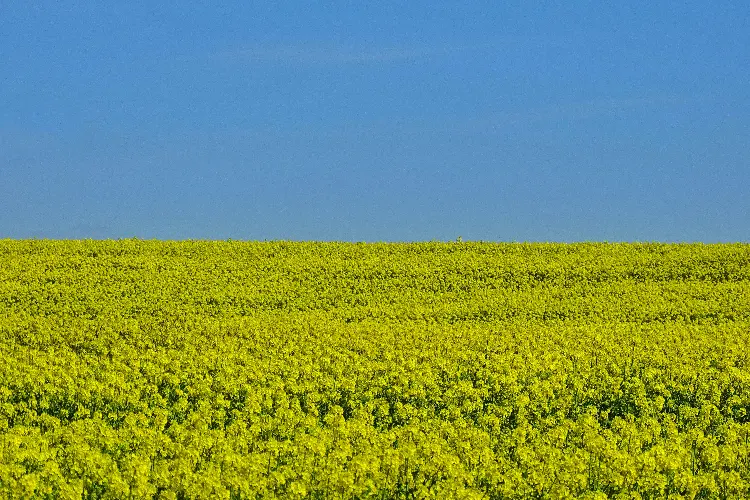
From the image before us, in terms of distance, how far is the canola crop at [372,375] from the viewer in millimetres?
9734

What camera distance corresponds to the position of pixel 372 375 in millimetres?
15695

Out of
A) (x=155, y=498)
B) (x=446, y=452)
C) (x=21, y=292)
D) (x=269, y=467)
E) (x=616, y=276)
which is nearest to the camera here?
(x=155, y=498)

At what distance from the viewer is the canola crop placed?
31.9ft

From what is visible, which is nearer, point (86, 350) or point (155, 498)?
point (155, 498)

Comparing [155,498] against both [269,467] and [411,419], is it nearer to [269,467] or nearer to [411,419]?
[269,467]

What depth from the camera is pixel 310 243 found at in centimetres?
3628

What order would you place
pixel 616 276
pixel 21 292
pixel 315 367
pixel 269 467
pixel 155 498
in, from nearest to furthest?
pixel 155 498
pixel 269 467
pixel 315 367
pixel 21 292
pixel 616 276

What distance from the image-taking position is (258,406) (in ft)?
42.6

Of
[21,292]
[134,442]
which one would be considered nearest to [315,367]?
[134,442]

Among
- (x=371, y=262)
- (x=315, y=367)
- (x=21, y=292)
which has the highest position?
(x=371, y=262)

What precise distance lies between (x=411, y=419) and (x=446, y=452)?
2.69 meters

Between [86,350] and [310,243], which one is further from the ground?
[310,243]

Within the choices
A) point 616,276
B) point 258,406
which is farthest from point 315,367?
point 616,276

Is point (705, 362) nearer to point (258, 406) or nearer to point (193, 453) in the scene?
point (258, 406)
